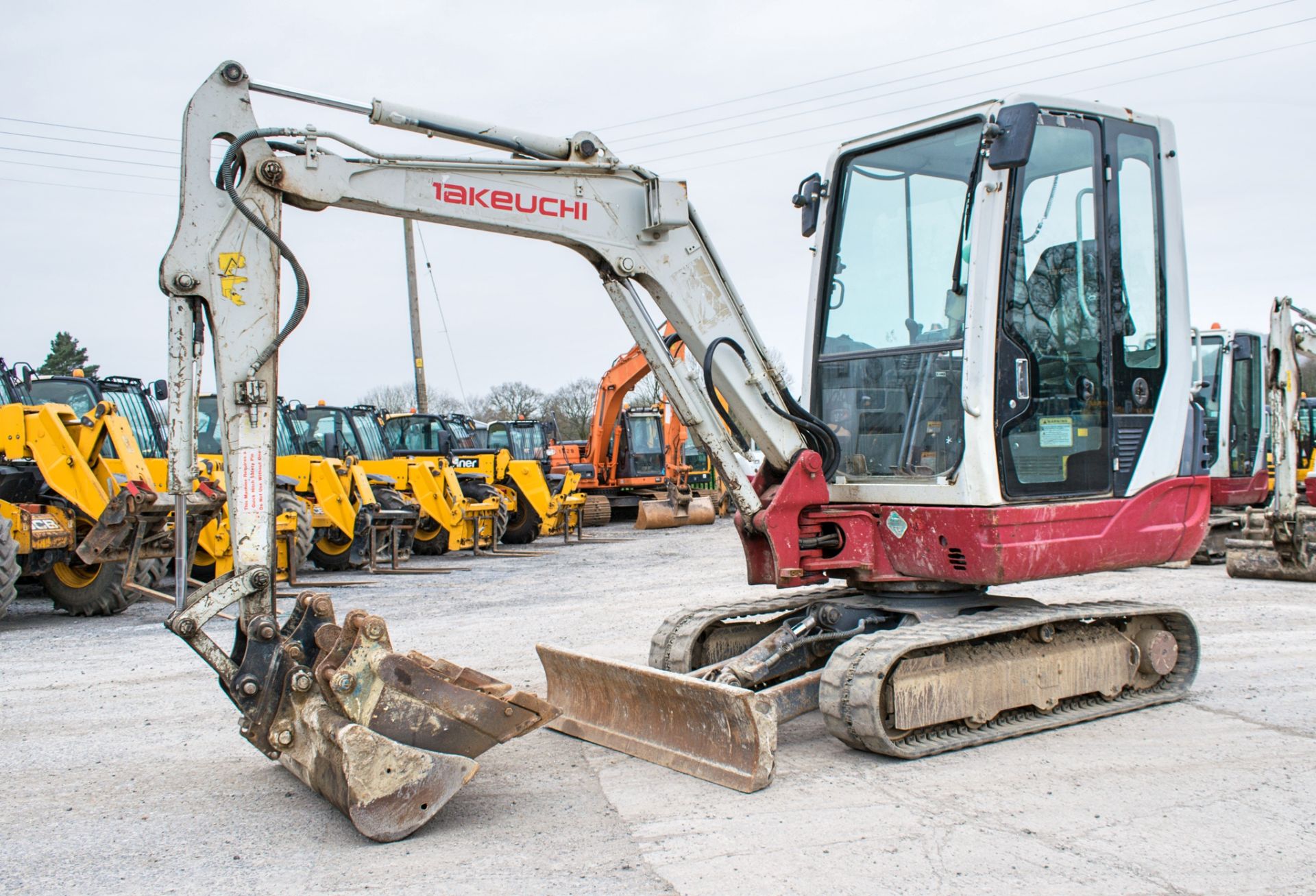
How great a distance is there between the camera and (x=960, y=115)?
17.9 ft

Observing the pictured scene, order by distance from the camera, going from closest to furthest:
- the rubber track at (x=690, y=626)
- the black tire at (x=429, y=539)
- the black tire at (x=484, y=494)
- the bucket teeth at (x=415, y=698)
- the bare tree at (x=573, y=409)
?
the bucket teeth at (x=415, y=698) → the rubber track at (x=690, y=626) → the black tire at (x=429, y=539) → the black tire at (x=484, y=494) → the bare tree at (x=573, y=409)

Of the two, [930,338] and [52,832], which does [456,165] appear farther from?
[52,832]

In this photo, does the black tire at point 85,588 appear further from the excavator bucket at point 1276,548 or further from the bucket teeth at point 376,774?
the excavator bucket at point 1276,548

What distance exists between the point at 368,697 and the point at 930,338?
316 centimetres

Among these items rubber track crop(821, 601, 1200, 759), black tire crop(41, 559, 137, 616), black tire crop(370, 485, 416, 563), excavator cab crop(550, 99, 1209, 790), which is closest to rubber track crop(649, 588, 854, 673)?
excavator cab crop(550, 99, 1209, 790)

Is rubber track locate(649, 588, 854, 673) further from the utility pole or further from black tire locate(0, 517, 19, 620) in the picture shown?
the utility pole

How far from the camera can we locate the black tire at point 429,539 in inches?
651

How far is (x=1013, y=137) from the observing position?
16.8 feet

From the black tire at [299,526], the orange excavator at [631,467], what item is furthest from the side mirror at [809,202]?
the orange excavator at [631,467]

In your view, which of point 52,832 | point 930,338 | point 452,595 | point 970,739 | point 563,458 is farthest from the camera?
point 563,458

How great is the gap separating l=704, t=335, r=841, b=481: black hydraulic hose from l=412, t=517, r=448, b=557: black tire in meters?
11.5

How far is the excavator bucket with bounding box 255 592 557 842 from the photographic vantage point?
4074 millimetres

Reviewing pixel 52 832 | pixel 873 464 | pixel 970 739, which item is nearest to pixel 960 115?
pixel 873 464

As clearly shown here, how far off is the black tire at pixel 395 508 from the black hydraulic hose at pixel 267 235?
10039 millimetres
